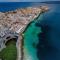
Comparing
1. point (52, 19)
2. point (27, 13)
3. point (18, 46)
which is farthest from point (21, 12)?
point (18, 46)

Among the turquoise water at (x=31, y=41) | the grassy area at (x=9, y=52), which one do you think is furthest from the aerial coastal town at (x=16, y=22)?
the turquoise water at (x=31, y=41)

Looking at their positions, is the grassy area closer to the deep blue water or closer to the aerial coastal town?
the aerial coastal town

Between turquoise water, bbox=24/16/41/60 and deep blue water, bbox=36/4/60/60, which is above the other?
deep blue water, bbox=36/4/60/60

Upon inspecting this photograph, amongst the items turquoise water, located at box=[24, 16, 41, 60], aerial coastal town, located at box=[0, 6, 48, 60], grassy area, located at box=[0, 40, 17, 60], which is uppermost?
aerial coastal town, located at box=[0, 6, 48, 60]

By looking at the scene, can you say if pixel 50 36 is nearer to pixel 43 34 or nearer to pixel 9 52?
pixel 43 34

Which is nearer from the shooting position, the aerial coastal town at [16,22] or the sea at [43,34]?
the sea at [43,34]

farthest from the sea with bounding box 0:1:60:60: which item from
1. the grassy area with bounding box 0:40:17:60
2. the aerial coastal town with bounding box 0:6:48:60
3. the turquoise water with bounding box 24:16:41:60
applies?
the grassy area with bounding box 0:40:17:60

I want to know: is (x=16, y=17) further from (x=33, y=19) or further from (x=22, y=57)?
(x=22, y=57)

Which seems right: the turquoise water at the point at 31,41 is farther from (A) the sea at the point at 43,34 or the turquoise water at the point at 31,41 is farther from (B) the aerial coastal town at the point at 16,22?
(B) the aerial coastal town at the point at 16,22
